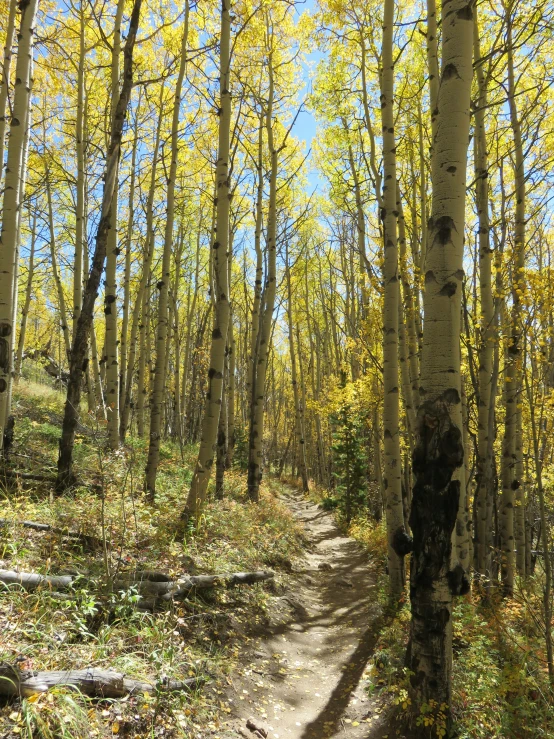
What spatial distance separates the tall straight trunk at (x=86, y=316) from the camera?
5453mm

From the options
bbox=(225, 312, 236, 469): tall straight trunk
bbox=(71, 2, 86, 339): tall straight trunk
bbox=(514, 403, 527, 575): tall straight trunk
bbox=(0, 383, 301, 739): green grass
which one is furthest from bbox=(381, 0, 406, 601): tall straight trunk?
bbox=(225, 312, 236, 469): tall straight trunk

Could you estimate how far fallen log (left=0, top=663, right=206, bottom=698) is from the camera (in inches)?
89.7

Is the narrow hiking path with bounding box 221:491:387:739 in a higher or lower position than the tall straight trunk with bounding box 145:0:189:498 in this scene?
lower

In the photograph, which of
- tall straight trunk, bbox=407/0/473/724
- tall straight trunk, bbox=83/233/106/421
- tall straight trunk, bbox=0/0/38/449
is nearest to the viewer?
tall straight trunk, bbox=407/0/473/724

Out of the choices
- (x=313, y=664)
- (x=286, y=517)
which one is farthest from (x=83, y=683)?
(x=286, y=517)

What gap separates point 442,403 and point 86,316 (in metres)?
4.37

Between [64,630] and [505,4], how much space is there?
28.8 feet

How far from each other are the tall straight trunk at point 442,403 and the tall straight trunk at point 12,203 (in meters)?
4.28

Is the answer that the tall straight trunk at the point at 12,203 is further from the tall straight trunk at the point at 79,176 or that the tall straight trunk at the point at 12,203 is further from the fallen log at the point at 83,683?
the fallen log at the point at 83,683

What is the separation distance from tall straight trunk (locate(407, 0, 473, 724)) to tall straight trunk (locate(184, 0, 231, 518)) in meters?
3.36

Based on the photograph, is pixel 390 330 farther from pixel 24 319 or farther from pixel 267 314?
pixel 24 319

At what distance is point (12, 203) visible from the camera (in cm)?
481

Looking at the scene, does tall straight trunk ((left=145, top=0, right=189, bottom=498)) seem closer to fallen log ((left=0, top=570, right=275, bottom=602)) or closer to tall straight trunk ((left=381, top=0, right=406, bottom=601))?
fallen log ((left=0, top=570, right=275, bottom=602))

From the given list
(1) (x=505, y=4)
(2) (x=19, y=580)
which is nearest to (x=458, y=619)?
(2) (x=19, y=580)
